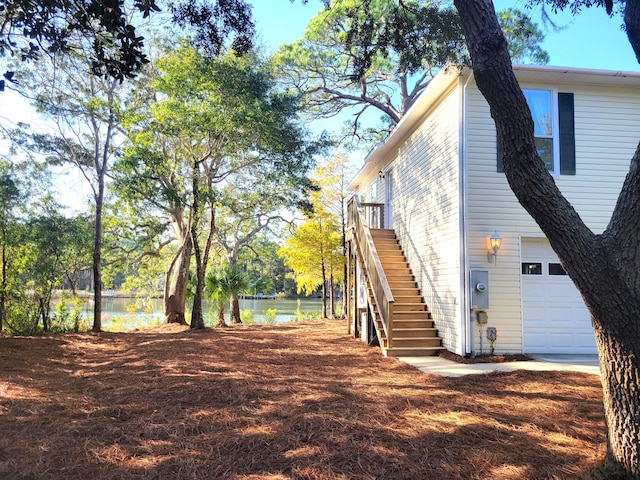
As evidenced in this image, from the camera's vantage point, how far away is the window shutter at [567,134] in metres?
8.05

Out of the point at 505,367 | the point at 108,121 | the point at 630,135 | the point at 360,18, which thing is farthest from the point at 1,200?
the point at 630,135

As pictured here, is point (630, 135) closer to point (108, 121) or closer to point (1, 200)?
point (108, 121)

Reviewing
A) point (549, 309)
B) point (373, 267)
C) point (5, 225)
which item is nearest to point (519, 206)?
point (549, 309)

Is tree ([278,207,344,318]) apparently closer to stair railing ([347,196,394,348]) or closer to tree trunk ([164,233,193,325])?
tree trunk ([164,233,193,325])

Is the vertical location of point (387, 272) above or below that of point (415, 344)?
above

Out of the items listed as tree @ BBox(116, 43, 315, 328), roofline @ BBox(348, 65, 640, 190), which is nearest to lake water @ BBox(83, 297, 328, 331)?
tree @ BBox(116, 43, 315, 328)

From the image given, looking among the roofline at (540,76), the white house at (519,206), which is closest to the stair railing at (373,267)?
the white house at (519,206)

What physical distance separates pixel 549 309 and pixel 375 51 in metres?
5.54

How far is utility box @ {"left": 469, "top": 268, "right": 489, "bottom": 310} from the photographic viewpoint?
7512 millimetres

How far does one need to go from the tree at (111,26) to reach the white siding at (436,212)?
4.49 m

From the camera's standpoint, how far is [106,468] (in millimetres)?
2928

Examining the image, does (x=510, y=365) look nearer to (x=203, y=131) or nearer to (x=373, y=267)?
(x=373, y=267)

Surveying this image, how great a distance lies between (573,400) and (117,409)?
4.77 m

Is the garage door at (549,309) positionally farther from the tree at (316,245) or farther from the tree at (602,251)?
the tree at (316,245)
